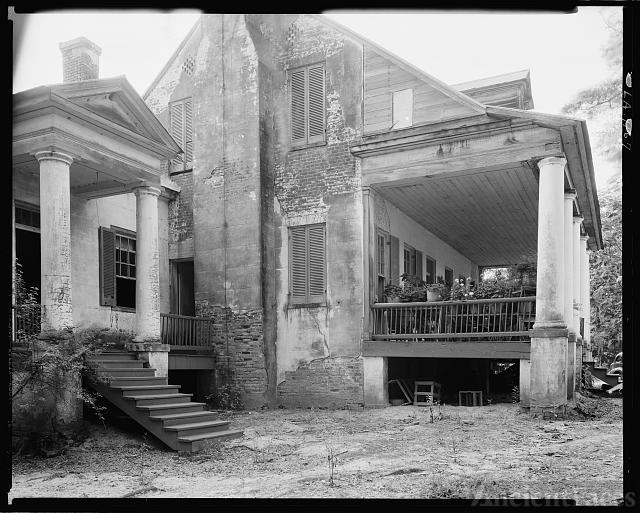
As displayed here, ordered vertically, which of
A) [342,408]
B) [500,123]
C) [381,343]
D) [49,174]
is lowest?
[342,408]

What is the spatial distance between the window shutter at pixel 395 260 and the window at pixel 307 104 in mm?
3365

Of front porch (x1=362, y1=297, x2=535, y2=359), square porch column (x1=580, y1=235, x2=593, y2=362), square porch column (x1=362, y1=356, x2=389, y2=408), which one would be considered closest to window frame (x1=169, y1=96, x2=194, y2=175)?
front porch (x1=362, y1=297, x2=535, y2=359)

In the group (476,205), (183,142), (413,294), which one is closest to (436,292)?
(413,294)

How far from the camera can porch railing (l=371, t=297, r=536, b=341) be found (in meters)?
12.5

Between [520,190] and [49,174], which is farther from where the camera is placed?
[520,190]

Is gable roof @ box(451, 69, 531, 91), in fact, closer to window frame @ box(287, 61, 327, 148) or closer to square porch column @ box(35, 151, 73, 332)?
window frame @ box(287, 61, 327, 148)

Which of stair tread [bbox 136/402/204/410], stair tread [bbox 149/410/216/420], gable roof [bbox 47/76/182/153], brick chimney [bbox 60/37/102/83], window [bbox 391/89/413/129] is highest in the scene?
brick chimney [bbox 60/37/102/83]

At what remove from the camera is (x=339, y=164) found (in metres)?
14.3

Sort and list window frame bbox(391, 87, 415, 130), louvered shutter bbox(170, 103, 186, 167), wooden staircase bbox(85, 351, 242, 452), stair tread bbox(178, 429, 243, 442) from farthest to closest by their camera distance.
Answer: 1. louvered shutter bbox(170, 103, 186, 167)
2. window frame bbox(391, 87, 415, 130)
3. wooden staircase bbox(85, 351, 242, 452)
4. stair tread bbox(178, 429, 243, 442)

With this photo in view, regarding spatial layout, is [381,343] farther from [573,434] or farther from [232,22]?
[232,22]

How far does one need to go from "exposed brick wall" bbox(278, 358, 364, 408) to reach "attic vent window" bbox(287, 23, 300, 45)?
7.44 metres

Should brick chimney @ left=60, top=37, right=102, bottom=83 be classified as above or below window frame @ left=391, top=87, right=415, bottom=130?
above
